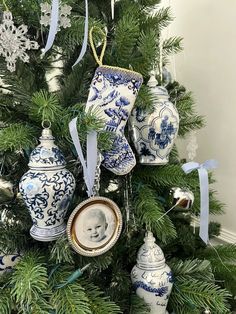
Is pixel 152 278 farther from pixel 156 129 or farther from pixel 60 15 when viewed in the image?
pixel 60 15

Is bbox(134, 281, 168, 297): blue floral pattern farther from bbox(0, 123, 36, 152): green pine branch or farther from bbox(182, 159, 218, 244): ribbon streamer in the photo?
bbox(0, 123, 36, 152): green pine branch

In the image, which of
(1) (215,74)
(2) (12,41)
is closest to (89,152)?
(2) (12,41)

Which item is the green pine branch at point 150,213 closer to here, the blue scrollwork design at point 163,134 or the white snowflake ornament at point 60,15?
the blue scrollwork design at point 163,134

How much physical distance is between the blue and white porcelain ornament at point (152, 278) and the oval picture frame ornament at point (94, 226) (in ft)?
0.30

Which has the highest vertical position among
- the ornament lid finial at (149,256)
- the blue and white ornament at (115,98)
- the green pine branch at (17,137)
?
the blue and white ornament at (115,98)

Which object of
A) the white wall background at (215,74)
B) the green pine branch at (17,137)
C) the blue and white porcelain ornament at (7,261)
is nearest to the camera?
the green pine branch at (17,137)

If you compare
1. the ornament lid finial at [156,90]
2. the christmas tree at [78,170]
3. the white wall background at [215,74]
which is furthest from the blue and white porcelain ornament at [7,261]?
the white wall background at [215,74]

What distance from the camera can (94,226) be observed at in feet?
1.80

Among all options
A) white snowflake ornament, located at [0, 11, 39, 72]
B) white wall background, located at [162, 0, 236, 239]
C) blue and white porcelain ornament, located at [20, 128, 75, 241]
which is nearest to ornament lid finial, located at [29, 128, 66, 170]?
blue and white porcelain ornament, located at [20, 128, 75, 241]

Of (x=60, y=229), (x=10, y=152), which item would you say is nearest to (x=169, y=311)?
(x=60, y=229)

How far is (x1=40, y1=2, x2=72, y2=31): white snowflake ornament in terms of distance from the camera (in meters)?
0.52

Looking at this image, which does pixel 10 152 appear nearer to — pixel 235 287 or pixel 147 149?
pixel 147 149

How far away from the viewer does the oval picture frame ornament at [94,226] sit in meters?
0.53

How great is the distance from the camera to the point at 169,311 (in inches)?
26.6
